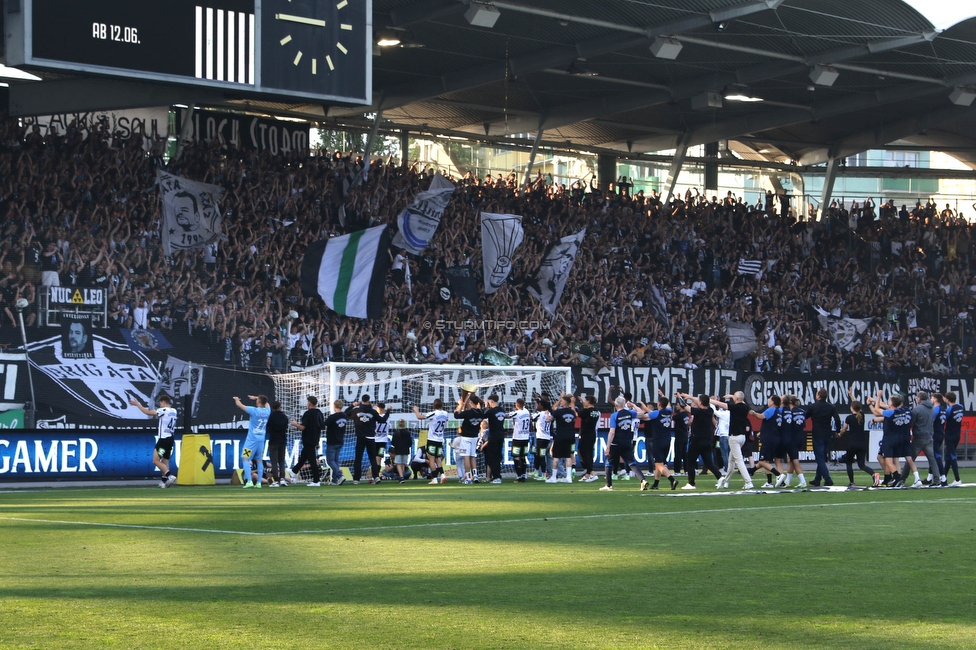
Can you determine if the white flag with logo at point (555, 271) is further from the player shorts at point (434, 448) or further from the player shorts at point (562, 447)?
the player shorts at point (562, 447)

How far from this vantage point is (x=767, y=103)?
47844mm

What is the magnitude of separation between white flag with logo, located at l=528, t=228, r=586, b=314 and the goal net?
719 centimetres

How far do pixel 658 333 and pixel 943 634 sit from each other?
34.7m

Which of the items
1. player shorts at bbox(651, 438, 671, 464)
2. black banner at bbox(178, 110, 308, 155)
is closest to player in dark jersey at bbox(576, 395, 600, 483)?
player shorts at bbox(651, 438, 671, 464)

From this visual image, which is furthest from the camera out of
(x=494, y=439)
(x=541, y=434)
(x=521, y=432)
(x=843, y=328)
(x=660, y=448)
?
(x=843, y=328)

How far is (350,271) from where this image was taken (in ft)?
119

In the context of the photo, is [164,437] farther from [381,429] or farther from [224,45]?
[224,45]

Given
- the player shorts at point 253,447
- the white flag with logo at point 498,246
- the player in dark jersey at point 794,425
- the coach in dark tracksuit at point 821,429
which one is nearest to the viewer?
the player in dark jersey at point 794,425

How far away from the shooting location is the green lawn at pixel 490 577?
25.7 feet

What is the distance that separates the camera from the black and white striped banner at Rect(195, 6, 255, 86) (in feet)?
68.8

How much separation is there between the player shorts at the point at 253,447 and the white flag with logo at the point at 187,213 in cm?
955

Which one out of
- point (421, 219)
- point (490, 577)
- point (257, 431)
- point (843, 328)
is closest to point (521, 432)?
point (257, 431)

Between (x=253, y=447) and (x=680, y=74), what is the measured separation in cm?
2306

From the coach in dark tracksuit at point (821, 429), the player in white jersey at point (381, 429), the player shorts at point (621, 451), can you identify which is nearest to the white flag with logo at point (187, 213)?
the player in white jersey at point (381, 429)
